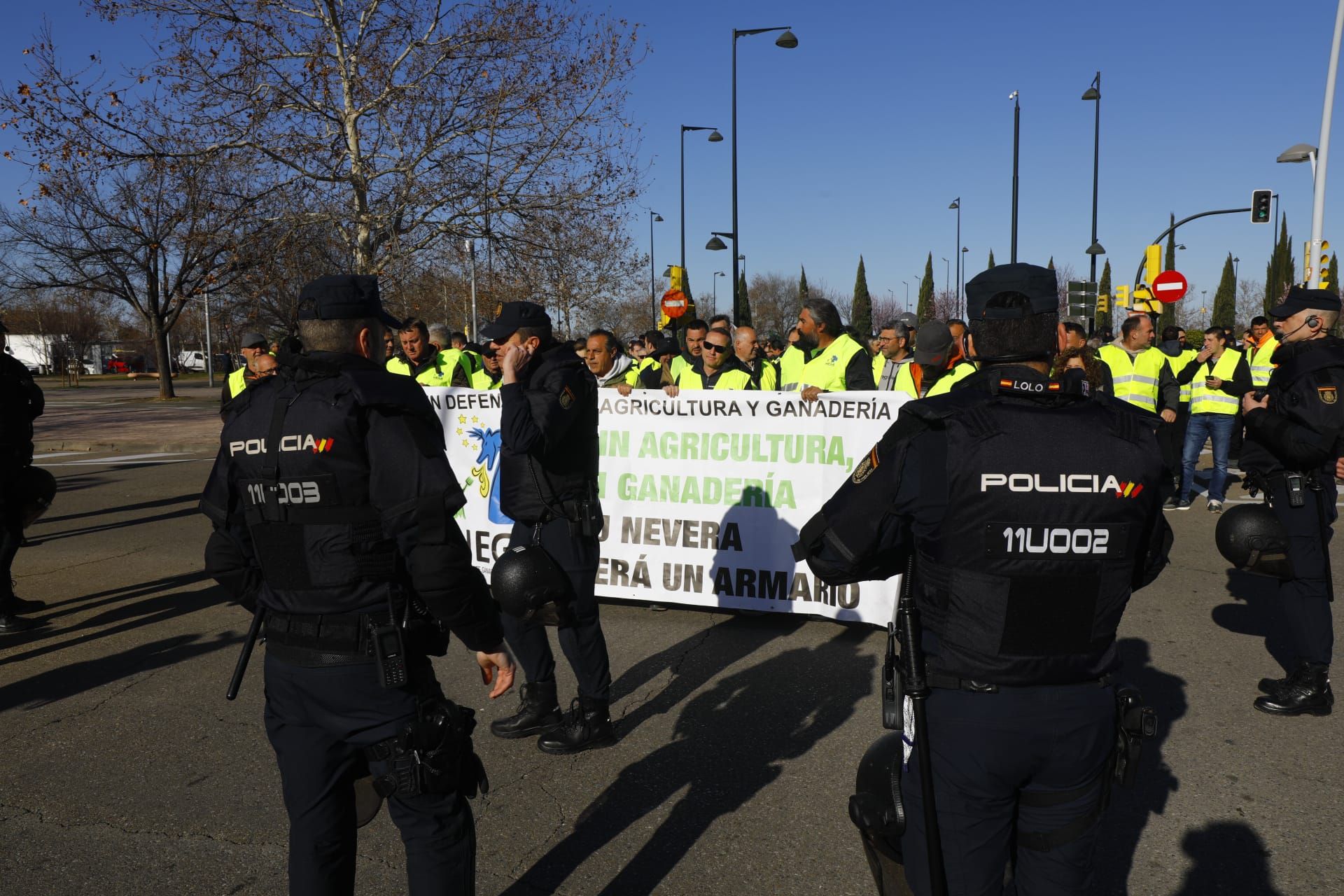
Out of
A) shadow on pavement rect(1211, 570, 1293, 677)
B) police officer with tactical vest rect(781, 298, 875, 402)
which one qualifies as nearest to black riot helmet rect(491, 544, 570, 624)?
shadow on pavement rect(1211, 570, 1293, 677)

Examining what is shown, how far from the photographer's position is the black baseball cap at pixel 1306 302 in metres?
4.69

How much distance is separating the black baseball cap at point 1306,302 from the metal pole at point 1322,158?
15.1m

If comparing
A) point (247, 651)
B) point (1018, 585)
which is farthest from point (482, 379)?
point (1018, 585)

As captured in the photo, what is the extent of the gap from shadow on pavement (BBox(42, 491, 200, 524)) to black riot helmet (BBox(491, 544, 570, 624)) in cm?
858

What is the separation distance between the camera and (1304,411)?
4.59 m

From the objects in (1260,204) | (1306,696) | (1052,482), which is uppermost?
(1260,204)

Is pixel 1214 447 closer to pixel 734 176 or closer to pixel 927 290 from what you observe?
pixel 734 176

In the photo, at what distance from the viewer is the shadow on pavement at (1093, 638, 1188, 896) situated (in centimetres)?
332

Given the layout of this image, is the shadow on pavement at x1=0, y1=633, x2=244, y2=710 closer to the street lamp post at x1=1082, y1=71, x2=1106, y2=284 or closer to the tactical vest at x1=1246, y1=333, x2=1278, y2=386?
the tactical vest at x1=1246, y1=333, x2=1278, y2=386

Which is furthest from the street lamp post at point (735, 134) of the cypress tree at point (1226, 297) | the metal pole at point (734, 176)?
the cypress tree at point (1226, 297)

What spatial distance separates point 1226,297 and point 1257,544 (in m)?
85.1

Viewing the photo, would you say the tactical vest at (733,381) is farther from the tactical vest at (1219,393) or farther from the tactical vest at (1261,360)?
the tactical vest at (1219,393)

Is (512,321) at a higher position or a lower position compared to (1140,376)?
higher

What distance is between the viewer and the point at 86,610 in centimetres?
691
